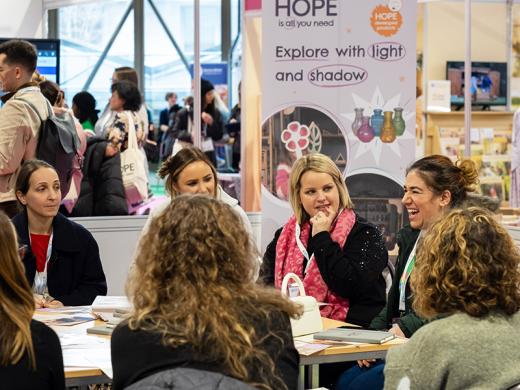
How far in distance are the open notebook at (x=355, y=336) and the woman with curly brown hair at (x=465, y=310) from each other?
0.86m

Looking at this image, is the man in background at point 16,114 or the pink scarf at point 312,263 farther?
the man in background at point 16,114

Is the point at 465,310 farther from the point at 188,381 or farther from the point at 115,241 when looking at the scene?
the point at 115,241

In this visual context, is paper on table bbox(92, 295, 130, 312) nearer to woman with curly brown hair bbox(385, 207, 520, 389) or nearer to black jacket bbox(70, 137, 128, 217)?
woman with curly brown hair bbox(385, 207, 520, 389)

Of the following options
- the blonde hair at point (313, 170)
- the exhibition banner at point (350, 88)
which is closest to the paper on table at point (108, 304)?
the blonde hair at point (313, 170)

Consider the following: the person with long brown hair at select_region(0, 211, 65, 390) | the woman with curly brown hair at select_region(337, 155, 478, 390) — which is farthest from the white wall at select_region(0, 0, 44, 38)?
the person with long brown hair at select_region(0, 211, 65, 390)

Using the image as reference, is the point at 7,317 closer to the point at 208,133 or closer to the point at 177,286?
the point at 177,286

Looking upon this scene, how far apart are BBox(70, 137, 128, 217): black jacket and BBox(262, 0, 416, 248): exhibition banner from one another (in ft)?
3.54

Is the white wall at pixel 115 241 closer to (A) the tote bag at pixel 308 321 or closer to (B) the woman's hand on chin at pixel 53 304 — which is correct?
(B) the woman's hand on chin at pixel 53 304

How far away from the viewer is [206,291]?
2199 mm

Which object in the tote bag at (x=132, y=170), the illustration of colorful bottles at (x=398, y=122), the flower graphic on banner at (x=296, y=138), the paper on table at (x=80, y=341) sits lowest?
the paper on table at (x=80, y=341)

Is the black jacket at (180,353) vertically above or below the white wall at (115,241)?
above

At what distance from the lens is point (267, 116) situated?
655 cm

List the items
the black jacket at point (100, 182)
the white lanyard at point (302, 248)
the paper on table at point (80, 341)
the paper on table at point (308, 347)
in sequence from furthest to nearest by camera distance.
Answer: the black jacket at point (100, 182), the white lanyard at point (302, 248), the paper on table at point (80, 341), the paper on table at point (308, 347)

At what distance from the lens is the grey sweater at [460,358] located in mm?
2428
